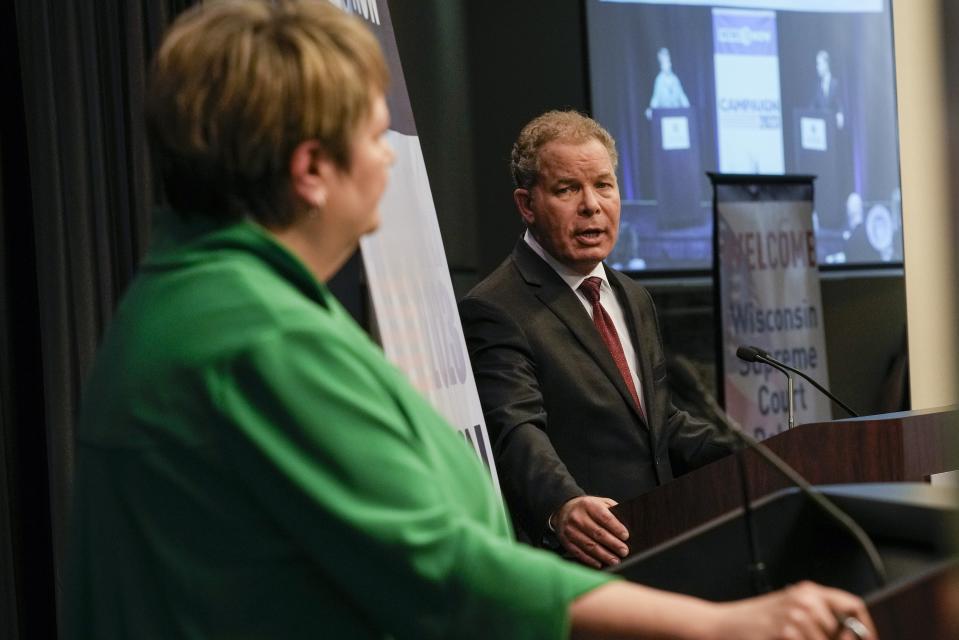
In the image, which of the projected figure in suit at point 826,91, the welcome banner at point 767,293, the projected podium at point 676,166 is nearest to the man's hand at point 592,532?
the welcome banner at point 767,293

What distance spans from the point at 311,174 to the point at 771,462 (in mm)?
555

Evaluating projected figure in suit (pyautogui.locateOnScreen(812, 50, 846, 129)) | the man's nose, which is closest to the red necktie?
the man's nose

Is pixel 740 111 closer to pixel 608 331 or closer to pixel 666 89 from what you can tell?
pixel 666 89

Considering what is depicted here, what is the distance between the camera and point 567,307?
3182 millimetres

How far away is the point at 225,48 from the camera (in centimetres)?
119

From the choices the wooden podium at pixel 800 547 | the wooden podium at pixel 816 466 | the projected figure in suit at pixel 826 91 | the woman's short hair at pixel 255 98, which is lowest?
the wooden podium at pixel 816 466

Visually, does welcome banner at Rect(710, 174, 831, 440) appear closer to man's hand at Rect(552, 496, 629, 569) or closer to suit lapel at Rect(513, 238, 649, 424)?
suit lapel at Rect(513, 238, 649, 424)

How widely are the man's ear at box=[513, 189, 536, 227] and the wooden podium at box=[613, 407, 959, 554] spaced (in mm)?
1119

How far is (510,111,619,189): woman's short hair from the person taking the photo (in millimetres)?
3402

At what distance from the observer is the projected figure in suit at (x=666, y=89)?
7.88m

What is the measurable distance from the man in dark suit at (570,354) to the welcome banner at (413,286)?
117 mm

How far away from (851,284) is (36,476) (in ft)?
23.5

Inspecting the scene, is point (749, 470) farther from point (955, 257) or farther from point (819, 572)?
point (955, 257)

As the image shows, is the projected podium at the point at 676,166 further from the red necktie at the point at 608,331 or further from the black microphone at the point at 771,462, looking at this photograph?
the black microphone at the point at 771,462
